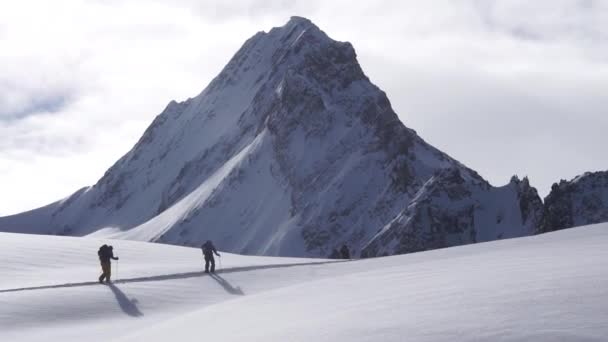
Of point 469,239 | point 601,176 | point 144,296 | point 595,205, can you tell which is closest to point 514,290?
point 144,296

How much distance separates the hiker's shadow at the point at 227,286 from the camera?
81.5 ft

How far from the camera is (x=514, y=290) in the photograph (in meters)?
12.3

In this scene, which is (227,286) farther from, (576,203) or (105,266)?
(576,203)

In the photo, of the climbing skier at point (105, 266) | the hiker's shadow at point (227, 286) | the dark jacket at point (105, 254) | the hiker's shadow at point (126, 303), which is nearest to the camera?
the hiker's shadow at point (126, 303)

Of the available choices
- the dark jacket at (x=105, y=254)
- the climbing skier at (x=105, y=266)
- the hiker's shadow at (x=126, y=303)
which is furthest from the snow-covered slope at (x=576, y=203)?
the hiker's shadow at (x=126, y=303)

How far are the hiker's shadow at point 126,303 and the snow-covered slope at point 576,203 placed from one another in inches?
4526

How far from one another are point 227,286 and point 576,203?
116791mm

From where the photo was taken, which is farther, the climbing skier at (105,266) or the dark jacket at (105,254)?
the dark jacket at (105,254)

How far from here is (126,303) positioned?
2250 centimetres

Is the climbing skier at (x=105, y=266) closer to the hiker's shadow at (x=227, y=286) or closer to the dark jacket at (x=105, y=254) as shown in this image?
the dark jacket at (x=105, y=254)

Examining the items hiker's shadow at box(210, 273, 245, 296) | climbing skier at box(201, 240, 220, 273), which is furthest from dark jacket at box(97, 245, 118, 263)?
climbing skier at box(201, 240, 220, 273)

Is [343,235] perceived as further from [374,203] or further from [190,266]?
[190,266]

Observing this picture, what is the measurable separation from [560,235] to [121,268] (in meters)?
16.4

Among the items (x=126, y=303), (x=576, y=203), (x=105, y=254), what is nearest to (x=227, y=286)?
(x=105, y=254)
